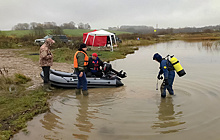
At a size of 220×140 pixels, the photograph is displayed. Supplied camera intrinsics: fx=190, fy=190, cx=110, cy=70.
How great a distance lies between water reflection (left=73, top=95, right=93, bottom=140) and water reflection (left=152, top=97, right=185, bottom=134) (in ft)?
5.13

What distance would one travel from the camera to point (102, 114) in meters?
5.13

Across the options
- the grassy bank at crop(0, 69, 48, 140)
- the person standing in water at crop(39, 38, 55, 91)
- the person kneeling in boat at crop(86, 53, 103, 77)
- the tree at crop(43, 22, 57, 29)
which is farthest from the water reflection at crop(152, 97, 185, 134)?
the tree at crop(43, 22, 57, 29)

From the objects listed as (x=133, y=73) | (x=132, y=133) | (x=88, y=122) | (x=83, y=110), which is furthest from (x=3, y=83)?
(x=133, y=73)

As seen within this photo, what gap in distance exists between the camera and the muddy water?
13.4 ft

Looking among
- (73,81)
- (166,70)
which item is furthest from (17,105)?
(166,70)

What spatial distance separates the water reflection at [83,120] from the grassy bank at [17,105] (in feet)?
3.33

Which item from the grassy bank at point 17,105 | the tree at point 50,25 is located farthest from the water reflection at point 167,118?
the tree at point 50,25

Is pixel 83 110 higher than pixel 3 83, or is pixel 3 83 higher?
pixel 3 83

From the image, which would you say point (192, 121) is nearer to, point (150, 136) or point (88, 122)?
point (150, 136)

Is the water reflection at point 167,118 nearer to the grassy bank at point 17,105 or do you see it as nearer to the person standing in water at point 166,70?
the person standing in water at point 166,70

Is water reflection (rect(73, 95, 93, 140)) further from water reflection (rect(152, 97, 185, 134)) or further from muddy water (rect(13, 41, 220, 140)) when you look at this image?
water reflection (rect(152, 97, 185, 134))

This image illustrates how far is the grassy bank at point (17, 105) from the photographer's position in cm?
429

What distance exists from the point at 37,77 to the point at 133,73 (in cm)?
482

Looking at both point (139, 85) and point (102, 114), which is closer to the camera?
point (102, 114)
